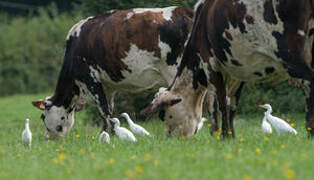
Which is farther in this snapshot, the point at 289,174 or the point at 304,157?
the point at 304,157

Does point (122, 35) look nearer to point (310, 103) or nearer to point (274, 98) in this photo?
point (310, 103)

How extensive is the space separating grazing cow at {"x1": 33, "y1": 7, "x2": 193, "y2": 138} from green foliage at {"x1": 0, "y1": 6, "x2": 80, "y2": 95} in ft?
62.8

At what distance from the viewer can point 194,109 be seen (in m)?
10.5

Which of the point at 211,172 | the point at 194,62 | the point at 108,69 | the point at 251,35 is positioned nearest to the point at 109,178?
the point at 211,172

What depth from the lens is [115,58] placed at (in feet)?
39.2

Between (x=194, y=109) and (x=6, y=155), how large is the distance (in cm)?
292

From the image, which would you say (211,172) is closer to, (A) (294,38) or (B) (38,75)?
(A) (294,38)

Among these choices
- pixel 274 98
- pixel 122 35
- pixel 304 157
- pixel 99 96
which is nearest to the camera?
pixel 304 157

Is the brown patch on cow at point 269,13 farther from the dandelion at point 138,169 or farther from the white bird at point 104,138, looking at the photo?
the white bird at point 104,138

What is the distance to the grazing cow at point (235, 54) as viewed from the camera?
823 cm

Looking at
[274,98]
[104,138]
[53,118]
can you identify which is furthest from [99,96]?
[274,98]

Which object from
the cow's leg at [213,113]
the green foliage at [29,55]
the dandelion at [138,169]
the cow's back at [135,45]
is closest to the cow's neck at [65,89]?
the cow's back at [135,45]

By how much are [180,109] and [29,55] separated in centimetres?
2299

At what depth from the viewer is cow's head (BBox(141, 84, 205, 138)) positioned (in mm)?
10438
